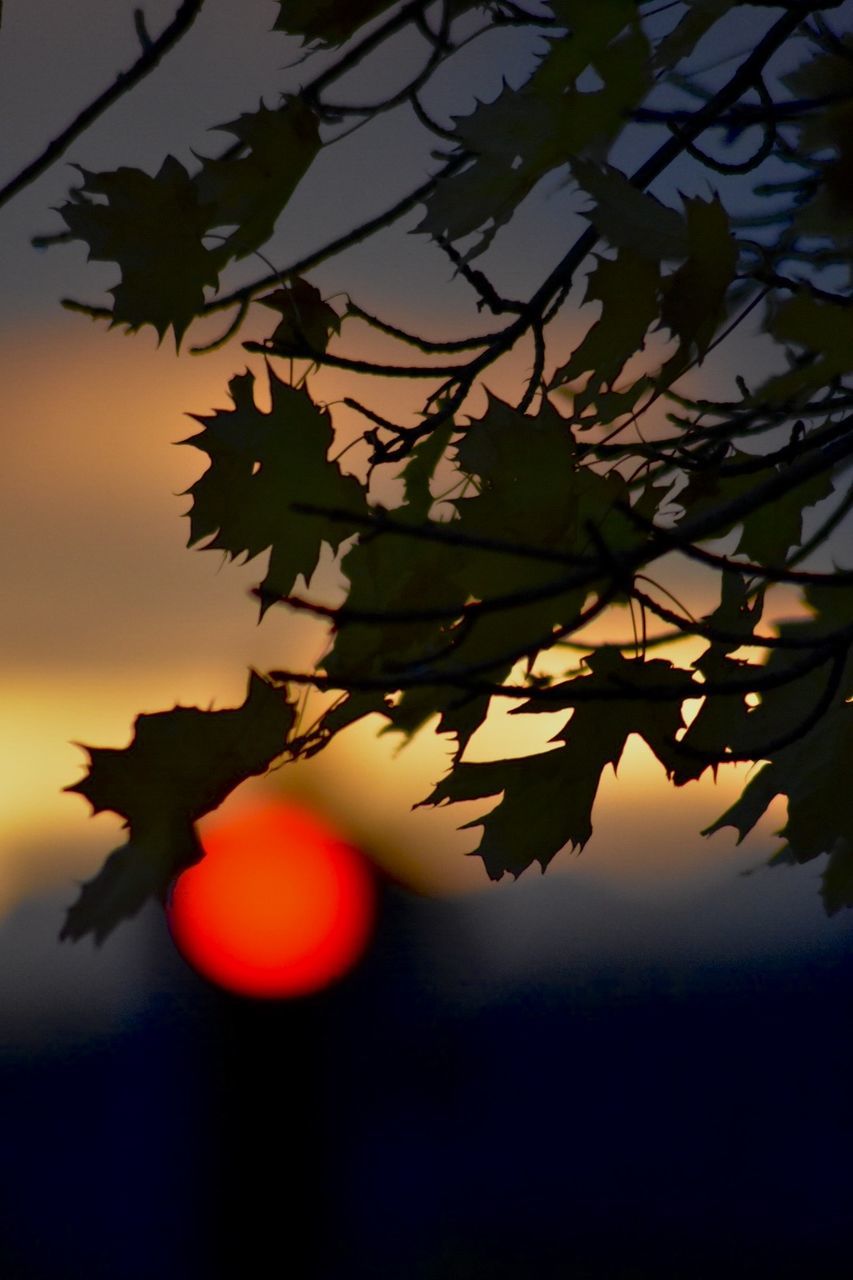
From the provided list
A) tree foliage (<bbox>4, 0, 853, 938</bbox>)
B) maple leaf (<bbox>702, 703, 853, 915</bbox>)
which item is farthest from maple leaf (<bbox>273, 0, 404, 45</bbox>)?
maple leaf (<bbox>702, 703, 853, 915</bbox>)

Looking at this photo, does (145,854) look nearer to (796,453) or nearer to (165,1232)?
(796,453)

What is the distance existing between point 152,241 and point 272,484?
0.21 meters

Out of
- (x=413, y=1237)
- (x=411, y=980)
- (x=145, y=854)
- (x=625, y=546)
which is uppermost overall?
(x=411, y=980)

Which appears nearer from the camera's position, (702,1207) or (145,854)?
(145,854)

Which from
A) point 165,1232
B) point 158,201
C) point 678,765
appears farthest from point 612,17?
point 165,1232

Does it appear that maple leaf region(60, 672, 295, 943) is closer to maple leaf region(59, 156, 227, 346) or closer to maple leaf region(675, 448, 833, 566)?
maple leaf region(59, 156, 227, 346)

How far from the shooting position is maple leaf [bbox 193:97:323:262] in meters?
1.02

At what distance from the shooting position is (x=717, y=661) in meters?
1.00

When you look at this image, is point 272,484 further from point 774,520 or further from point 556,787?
point 774,520

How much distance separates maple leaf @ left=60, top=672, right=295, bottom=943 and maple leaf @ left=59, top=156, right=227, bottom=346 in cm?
31

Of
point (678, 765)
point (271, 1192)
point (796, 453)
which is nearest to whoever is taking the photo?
point (678, 765)

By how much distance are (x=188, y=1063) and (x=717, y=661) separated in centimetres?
1299

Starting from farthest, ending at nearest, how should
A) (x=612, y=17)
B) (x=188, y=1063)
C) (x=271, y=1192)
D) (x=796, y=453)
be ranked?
(x=188, y=1063), (x=271, y=1192), (x=796, y=453), (x=612, y=17)

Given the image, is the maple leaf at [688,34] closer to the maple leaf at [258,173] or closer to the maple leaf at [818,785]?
the maple leaf at [258,173]
